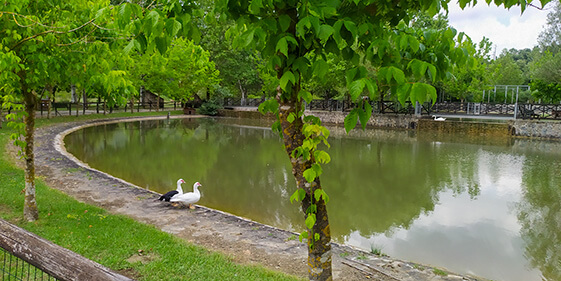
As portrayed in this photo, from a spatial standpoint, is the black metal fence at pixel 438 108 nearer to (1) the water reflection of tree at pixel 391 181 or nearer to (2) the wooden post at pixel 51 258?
(1) the water reflection of tree at pixel 391 181

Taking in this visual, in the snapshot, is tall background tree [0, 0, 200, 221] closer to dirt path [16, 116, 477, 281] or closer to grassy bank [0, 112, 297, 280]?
grassy bank [0, 112, 297, 280]

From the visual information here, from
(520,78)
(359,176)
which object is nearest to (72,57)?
(359,176)

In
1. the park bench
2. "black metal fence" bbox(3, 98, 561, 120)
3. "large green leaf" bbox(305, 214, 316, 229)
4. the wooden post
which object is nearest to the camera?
the wooden post

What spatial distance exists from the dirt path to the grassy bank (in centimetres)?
46

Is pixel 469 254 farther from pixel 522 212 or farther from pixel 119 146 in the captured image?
pixel 119 146

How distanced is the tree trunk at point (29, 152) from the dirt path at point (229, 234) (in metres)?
1.75

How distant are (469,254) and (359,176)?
6110 millimetres

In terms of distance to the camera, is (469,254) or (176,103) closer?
(469,254)

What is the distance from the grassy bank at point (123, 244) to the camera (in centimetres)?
498

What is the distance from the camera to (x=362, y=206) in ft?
32.6

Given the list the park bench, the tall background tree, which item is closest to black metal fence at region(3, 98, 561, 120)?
the park bench

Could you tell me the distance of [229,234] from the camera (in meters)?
6.89

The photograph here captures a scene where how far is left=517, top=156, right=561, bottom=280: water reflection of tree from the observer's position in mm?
6988

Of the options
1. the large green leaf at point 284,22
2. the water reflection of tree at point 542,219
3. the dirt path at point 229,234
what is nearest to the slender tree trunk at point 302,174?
the large green leaf at point 284,22
